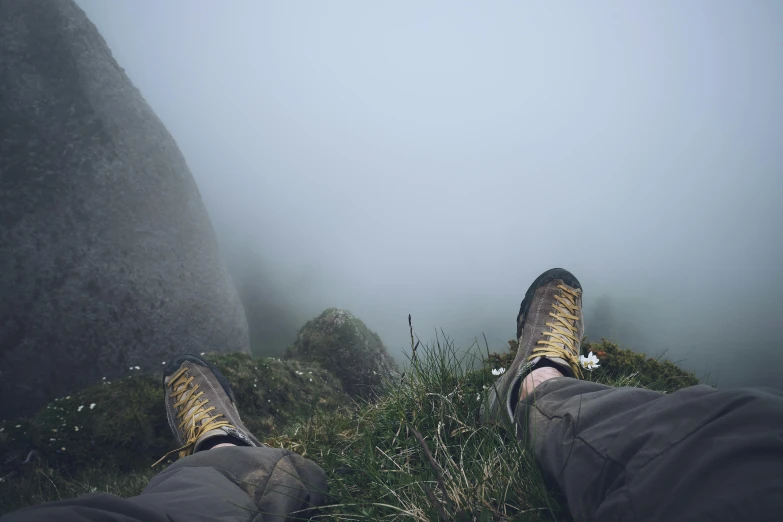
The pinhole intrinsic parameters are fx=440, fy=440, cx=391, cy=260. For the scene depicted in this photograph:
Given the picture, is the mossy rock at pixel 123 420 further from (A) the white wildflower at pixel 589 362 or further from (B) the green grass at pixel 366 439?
(A) the white wildflower at pixel 589 362

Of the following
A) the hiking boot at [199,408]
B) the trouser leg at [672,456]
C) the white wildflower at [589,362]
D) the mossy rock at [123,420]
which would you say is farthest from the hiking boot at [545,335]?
the mossy rock at [123,420]

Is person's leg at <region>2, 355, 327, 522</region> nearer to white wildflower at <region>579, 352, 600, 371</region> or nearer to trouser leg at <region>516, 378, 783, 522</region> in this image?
trouser leg at <region>516, 378, 783, 522</region>

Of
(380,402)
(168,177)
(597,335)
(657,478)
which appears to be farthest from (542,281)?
(168,177)

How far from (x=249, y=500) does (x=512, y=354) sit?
291 centimetres

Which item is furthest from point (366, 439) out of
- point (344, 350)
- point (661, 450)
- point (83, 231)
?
point (83, 231)

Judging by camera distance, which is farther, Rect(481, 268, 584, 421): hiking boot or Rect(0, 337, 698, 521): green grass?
Rect(481, 268, 584, 421): hiking boot

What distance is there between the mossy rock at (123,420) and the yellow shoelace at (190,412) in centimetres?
76

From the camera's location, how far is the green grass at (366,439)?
198 cm

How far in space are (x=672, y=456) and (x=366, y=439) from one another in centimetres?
162

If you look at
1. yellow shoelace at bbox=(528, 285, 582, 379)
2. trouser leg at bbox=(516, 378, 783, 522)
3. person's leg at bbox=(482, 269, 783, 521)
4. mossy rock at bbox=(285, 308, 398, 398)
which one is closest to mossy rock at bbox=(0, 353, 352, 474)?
mossy rock at bbox=(285, 308, 398, 398)

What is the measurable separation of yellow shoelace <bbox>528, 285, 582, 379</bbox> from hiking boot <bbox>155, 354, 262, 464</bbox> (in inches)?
91.3

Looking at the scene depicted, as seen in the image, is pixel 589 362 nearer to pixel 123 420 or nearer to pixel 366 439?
pixel 366 439

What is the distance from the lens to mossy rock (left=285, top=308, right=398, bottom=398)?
7012 millimetres

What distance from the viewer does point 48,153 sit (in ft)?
19.5
